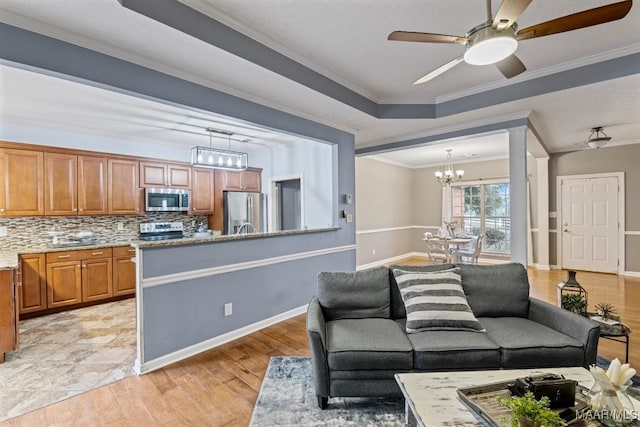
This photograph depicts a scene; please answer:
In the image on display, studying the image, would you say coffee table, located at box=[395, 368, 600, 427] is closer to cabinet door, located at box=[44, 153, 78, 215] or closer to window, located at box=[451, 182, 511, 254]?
cabinet door, located at box=[44, 153, 78, 215]

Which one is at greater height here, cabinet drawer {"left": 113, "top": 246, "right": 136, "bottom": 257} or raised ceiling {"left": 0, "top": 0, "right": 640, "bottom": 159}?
raised ceiling {"left": 0, "top": 0, "right": 640, "bottom": 159}

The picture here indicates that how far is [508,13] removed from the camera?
1.62 metres

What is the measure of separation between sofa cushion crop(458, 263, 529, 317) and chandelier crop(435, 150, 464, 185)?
4.23 meters

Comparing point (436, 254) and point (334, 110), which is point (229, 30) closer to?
point (334, 110)

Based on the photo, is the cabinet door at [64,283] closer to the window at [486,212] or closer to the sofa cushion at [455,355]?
the sofa cushion at [455,355]

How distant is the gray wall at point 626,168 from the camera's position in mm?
5930

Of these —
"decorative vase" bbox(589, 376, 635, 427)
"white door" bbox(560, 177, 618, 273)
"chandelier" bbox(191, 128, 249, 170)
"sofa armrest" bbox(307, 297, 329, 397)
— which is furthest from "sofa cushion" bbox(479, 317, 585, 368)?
"white door" bbox(560, 177, 618, 273)

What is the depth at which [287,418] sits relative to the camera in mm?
1929

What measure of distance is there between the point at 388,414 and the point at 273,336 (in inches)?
63.1

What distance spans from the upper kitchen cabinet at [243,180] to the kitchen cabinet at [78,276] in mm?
2318

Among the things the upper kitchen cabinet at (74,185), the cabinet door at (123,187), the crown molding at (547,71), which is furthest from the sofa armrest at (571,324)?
the upper kitchen cabinet at (74,185)

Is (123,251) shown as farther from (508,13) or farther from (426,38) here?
(508,13)

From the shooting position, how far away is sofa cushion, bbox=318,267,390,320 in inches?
98.0

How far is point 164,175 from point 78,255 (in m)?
1.77
